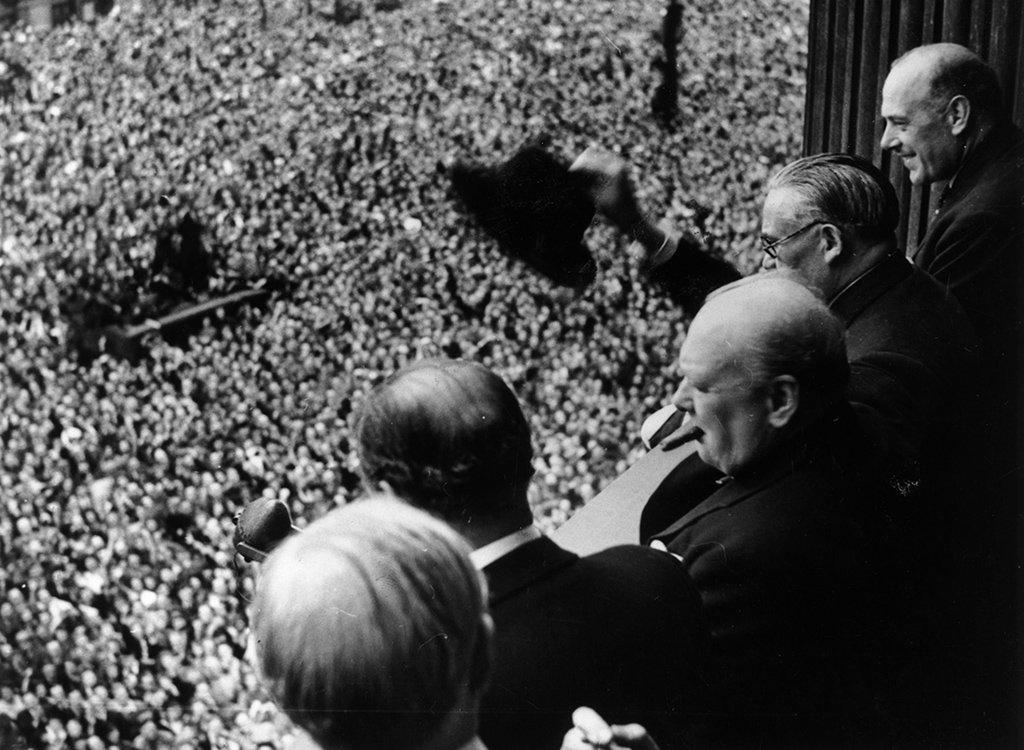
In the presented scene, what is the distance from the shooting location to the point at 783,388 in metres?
1.41

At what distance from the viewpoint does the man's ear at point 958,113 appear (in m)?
2.12

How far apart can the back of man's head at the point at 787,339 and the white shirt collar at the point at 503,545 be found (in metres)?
0.37

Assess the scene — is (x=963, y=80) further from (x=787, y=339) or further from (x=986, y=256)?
(x=787, y=339)

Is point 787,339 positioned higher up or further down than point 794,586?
higher up

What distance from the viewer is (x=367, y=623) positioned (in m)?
0.85

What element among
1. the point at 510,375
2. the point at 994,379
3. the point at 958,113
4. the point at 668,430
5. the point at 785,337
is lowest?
the point at 510,375

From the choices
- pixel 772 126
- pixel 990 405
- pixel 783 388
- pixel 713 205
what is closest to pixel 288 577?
pixel 783 388

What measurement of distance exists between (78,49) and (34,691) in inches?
72.3

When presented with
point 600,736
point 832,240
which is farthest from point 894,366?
point 600,736

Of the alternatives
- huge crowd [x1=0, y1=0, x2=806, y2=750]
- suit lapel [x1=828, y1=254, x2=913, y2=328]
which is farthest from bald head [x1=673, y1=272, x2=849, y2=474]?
huge crowd [x1=0, y1=0, x2=806, y2=750]

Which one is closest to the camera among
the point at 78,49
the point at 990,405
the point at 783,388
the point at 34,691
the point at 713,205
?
the point at 783,388

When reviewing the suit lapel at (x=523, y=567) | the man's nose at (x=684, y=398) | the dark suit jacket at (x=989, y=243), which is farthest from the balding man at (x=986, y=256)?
the suit lapel at (x=523, y=567)

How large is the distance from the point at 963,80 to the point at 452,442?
1379 millimetres

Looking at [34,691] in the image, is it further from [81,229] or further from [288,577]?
[288,577]
